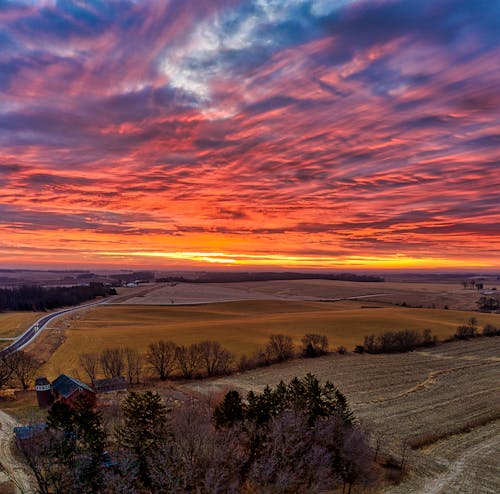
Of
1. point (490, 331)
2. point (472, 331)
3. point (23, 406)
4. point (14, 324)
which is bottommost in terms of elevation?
point (23, 406)

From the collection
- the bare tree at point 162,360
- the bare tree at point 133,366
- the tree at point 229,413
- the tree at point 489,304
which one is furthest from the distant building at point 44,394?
the tree at point 489,304

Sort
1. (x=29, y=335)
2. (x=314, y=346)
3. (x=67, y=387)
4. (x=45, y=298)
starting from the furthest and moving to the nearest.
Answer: (x=45, y=298) < (x=29, y=335) < (x=314, y=346) < (x=67, y=387)

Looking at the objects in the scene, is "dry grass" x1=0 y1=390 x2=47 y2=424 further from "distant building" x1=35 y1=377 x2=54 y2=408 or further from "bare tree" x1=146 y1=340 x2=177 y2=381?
"bare tree" x1=146 y1=340 x2=177 y2=381

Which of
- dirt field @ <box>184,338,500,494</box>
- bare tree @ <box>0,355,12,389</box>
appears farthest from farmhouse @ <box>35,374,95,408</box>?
dirt field @ <box>184,338,500,494</box>

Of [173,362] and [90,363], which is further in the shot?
[173,362]

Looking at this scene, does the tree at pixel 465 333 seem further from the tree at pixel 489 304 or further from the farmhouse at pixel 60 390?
the farmhouse at pixel 60 390

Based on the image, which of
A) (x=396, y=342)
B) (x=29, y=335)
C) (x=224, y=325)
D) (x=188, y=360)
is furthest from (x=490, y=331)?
(x=29, y=335)

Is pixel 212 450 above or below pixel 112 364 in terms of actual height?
above

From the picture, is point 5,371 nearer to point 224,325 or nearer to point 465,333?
point 224,325

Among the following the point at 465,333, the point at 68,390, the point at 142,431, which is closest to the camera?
the point at 142,431
